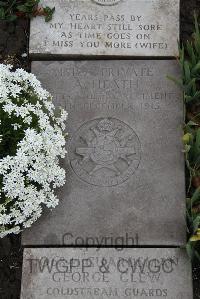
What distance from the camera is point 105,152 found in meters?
3.78

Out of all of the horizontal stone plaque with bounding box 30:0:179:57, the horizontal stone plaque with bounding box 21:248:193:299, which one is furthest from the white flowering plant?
the horizontal stone plaque with bounding box 30:0:179:57

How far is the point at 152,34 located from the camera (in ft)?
13.5

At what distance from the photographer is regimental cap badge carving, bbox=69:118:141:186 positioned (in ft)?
12.2

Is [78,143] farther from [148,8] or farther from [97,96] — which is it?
[148,8]

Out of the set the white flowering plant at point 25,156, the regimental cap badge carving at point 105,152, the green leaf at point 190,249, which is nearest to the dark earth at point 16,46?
the white flowering plant at point 25,156

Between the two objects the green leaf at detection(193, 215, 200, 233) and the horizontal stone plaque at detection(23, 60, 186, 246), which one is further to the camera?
the horizontal stone plaque at detection(23, 60, 186, 246)

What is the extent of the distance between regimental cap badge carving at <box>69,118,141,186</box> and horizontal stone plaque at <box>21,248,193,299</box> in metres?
0.52

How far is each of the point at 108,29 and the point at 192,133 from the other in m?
1.05

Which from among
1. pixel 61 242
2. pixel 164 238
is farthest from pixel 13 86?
pixel 164 238

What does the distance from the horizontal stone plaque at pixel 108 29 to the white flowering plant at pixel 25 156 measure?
0.57 metres

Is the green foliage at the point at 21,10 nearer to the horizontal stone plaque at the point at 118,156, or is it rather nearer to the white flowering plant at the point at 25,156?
the horizontal stone plaque at the point at 118,156

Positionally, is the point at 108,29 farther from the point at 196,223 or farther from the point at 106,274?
the point at 106,274

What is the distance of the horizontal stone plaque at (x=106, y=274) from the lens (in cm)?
343

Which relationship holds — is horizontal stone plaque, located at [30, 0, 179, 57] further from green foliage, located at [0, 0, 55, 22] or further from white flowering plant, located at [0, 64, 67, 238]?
white flowering plant, located at [0, 64, 67, 238]
